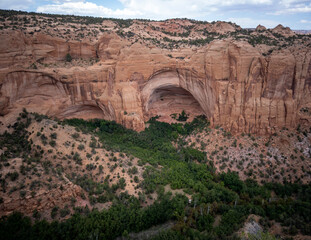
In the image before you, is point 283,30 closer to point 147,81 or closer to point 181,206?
point 147,81

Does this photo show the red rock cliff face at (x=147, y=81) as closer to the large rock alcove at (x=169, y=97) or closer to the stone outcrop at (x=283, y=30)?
the large rock alcove at (x=169, y=97)

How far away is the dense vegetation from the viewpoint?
13828 millimetres

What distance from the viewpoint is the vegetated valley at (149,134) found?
591 inches

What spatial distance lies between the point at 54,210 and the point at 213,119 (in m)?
19.9

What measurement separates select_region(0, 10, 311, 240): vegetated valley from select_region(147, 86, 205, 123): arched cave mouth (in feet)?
0.52

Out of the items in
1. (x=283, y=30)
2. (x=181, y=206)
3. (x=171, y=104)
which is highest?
(x=283, y=30)

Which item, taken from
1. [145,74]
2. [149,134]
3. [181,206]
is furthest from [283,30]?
[181,206]

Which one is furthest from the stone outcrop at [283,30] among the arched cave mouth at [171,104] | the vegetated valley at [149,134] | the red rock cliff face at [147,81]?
the arched cave mouth at [171,104]

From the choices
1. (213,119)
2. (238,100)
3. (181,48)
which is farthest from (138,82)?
A: (238,100)

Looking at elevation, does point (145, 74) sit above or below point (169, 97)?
above

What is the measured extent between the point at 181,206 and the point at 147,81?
17.7 m

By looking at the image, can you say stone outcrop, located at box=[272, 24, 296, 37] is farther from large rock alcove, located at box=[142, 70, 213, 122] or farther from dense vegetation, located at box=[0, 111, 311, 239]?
dense vegetation, located at box=[0, 111, 311, 239]

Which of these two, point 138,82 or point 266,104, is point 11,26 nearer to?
point 138,82

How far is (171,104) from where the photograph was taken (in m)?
33.7
